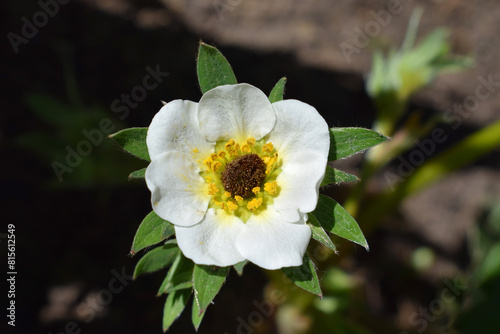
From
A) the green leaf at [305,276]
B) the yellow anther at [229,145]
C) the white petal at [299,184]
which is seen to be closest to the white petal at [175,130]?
the yellow anther at [229,145]

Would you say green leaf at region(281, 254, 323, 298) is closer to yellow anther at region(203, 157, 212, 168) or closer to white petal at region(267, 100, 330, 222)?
white petal at region(267, 100, 330, 222)

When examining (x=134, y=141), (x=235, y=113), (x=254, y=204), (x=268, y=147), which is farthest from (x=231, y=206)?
(x=134, y=141)

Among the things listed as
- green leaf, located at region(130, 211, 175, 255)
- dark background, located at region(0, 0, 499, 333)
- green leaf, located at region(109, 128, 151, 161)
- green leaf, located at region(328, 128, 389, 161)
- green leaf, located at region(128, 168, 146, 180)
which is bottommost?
dark background, located at region(0, 0, 499, 333)

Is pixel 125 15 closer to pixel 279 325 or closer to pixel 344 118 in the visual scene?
pixel 344 118

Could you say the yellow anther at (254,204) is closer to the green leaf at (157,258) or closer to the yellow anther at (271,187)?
the yellow anther at (271,187)

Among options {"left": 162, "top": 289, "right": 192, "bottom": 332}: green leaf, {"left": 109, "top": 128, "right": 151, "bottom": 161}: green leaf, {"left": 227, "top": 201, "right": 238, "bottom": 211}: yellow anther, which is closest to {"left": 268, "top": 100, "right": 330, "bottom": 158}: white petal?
{"left": 227, "top": 201, "right": 238, "bottom": 211}: yellow anther
